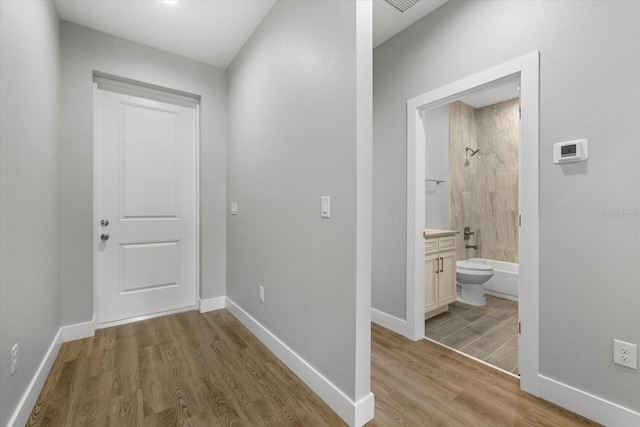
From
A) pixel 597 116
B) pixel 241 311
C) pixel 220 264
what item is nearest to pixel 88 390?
pixel 241 311

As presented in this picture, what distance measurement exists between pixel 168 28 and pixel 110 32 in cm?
57

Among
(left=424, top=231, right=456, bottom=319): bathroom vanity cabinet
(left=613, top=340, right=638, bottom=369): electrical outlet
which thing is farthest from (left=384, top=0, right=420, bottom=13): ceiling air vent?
(left=613, top=340, right=638, bottom=369): electrical outlet

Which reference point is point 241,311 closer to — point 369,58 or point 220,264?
point 220,264

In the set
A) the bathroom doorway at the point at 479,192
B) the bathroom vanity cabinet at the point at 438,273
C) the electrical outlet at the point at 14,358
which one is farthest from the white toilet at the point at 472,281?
the electrical outlet at the point at 14,358

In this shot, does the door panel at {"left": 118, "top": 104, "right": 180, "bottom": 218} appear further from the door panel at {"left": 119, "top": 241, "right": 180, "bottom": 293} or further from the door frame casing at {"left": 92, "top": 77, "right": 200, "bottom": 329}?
the door panel at {"left": 119, "top": 241, "right": 180, "bottom": 293}

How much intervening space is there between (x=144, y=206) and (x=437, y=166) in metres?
3.53

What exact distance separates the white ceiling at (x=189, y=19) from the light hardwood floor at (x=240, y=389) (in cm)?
270

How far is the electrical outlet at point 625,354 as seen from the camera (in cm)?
140

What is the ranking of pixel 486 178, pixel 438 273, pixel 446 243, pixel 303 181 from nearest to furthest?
pixel 303 181
pixel 438 273
pixel 446 243
pixel 486 178

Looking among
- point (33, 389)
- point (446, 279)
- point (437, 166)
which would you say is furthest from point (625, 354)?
point (33, 389)

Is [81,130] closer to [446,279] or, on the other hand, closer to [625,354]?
[446,279]

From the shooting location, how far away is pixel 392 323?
8.75 ft

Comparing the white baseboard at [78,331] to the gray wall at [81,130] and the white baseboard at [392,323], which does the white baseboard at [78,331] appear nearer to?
the gray wall at [81,130]

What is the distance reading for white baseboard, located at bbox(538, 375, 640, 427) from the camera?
4.65 ft
